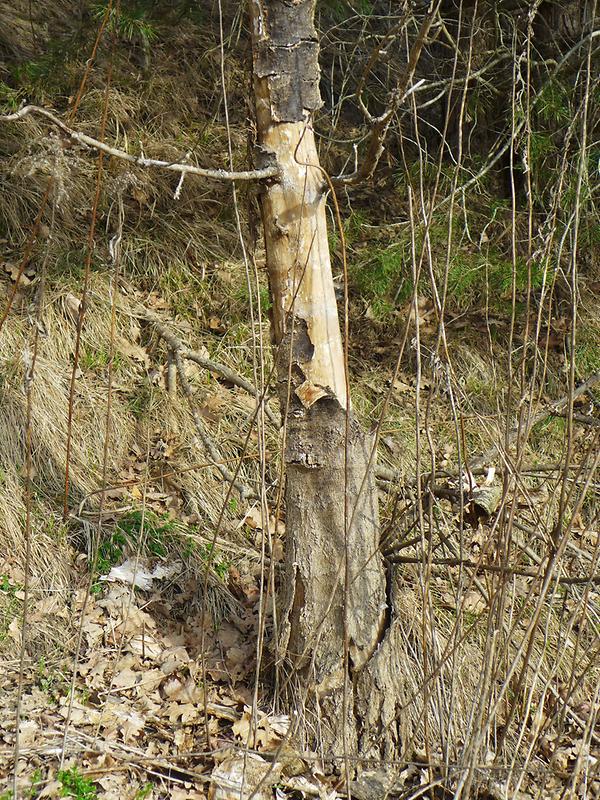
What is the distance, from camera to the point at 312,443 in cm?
271

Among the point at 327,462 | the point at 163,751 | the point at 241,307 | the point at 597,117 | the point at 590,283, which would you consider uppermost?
the point at 597,117

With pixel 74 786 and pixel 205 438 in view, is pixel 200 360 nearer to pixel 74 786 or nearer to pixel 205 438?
pixel 205 438

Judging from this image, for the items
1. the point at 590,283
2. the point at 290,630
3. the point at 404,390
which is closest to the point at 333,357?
the point at 290,630

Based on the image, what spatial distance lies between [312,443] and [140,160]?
1.10 meters

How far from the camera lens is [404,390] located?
4762 millimetres

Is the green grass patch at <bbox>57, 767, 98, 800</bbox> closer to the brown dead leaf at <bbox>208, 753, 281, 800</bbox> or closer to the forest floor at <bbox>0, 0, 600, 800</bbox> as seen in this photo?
the forest floor at <bbox>0, 0, 600, 800</bbox>

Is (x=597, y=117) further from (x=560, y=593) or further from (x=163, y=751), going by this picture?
(x=163, y=751)

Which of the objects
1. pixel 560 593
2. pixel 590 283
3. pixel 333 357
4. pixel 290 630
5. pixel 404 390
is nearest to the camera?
pixel 333 357

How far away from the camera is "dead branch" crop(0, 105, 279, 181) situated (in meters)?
1.89

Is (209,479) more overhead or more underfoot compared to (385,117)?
more underfoot

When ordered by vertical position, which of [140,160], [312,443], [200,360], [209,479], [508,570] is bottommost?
[508,570]

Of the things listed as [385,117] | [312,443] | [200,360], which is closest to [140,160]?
[385,117]

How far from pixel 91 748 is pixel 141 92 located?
13.8 feet

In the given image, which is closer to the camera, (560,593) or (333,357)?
(333,357)
